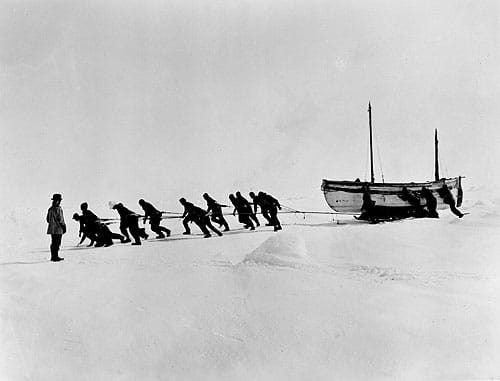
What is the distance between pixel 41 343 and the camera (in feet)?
19.3

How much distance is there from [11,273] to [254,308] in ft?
16.4

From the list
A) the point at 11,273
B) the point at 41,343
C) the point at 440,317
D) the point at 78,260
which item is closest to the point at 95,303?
the point at 41,343

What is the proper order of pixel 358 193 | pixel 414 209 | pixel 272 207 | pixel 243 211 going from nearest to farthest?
pixel 272 207 → pixel 243 211 → pixel 414 209 → pixel 358 193

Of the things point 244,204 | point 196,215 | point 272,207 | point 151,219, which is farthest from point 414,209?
point 151,219

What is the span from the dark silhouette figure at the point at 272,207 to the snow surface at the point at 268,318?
5.53 metres

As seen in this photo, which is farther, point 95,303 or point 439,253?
point 439,253

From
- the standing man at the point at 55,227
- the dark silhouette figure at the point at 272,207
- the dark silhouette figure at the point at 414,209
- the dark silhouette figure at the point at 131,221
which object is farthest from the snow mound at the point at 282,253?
the dark silhouette figure at the point at 414,209

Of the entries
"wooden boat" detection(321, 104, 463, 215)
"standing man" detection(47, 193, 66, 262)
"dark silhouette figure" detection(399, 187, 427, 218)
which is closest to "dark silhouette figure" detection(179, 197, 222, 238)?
"standing man" detection(47, 193, 66, 262)

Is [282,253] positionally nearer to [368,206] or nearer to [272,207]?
[272,207]

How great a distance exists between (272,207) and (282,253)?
245 inches

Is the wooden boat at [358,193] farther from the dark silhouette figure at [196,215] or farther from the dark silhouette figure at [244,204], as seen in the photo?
the dark silhouette figure at [196,215]

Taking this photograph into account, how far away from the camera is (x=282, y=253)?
8.16m

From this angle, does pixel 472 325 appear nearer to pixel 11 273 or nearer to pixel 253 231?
pixel 11 273

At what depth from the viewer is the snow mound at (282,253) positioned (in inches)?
312
